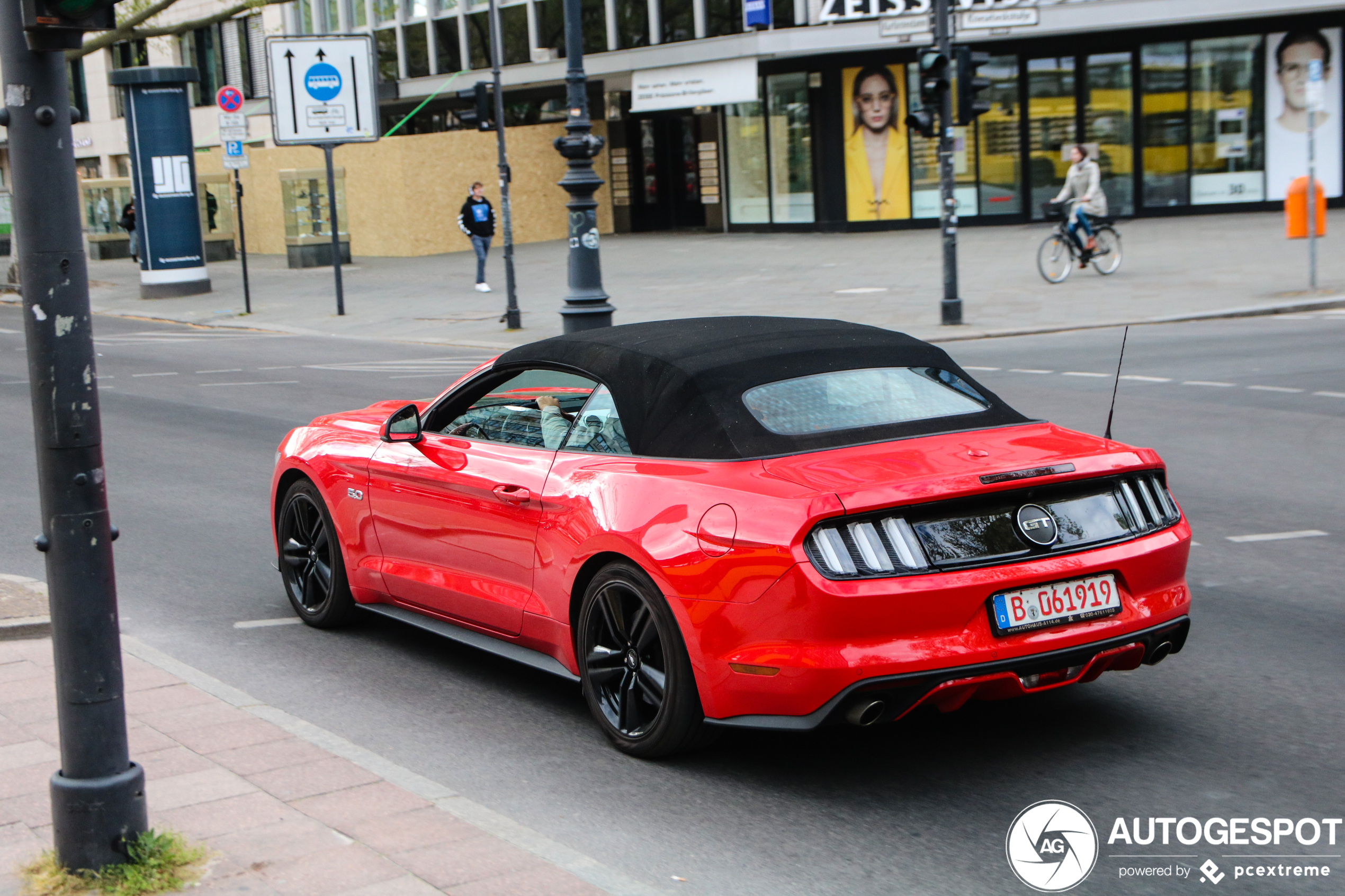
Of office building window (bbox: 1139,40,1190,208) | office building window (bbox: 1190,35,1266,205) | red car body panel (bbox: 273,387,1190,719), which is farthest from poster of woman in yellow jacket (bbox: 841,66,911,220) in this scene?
red car body panel (bbox: 273,387,1190,719)

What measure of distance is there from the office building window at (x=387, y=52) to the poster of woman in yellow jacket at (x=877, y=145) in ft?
Result: 47.8

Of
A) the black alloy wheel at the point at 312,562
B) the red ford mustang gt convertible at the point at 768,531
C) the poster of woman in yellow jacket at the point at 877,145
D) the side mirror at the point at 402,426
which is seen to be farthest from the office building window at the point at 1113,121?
the side mirror at the point at 402,426

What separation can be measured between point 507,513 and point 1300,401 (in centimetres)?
893

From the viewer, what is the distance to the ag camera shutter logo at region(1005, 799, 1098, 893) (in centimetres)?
405

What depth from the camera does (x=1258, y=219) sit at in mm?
31891

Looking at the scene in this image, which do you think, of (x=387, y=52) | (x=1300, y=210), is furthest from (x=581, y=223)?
(x=387, y=52)

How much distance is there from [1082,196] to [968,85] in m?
4.37

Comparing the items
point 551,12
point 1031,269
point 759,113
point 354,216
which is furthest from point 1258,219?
point 354,216

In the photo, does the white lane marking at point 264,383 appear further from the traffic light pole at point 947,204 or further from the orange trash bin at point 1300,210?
the orange trash bin at point 1300,210

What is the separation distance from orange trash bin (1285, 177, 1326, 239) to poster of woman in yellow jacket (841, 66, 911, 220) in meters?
13.4

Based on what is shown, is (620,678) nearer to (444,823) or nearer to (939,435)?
(444,823)

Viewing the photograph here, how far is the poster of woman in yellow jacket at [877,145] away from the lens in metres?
34.8

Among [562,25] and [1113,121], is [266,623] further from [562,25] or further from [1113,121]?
[562,25]

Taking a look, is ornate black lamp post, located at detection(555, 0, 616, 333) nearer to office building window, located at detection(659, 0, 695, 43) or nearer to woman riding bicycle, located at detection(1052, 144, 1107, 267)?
woman riding bicycle, located at detection(1052, 144, 1107, 267)
